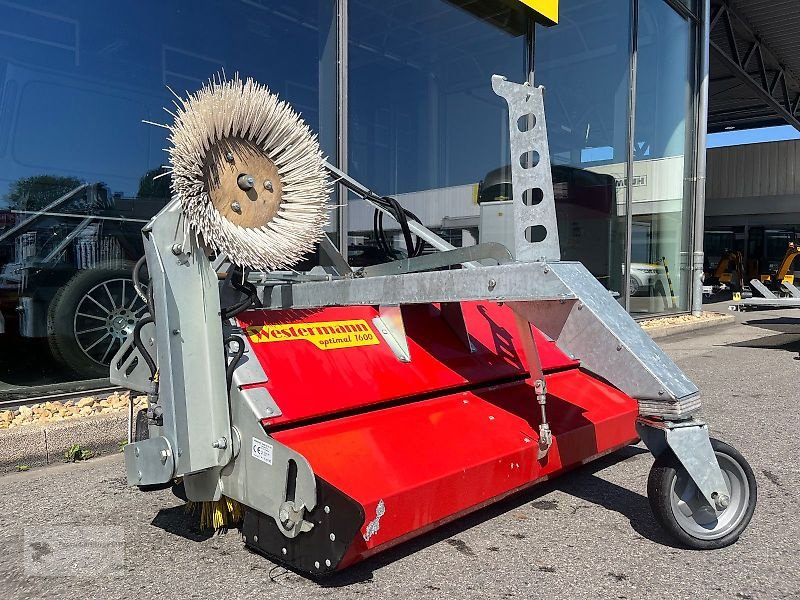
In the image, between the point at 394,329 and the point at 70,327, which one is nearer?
the point at 394,329

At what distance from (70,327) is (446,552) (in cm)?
358

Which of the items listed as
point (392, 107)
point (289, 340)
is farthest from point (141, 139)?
point (289, 340)

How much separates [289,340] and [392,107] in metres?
4.90

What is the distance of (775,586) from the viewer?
7.39 feet

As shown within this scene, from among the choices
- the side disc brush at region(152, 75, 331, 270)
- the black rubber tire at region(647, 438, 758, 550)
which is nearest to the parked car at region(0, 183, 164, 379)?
the side disc brush at region(152, 75, 331, 270)

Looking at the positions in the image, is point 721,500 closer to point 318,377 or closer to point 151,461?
point 318,377

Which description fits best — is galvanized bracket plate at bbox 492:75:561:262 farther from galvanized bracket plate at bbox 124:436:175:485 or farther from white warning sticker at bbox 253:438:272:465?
galvanized bracket plate at bbox 124:436:175:485

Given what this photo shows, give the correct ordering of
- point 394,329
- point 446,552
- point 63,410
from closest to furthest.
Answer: point 446,552
point 394,329
point 63,410

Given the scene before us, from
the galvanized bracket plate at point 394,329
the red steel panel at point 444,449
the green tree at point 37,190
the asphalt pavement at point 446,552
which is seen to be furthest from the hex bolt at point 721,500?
the green tree at point 37,190

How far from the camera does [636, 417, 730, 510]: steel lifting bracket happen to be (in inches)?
85.8

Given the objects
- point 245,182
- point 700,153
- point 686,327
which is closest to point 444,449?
point 245,182

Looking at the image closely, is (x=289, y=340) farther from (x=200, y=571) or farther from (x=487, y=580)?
(x=487, y=580)

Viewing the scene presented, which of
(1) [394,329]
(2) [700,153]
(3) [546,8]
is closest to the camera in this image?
(1) [394,329]

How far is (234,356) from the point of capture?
2.41m
